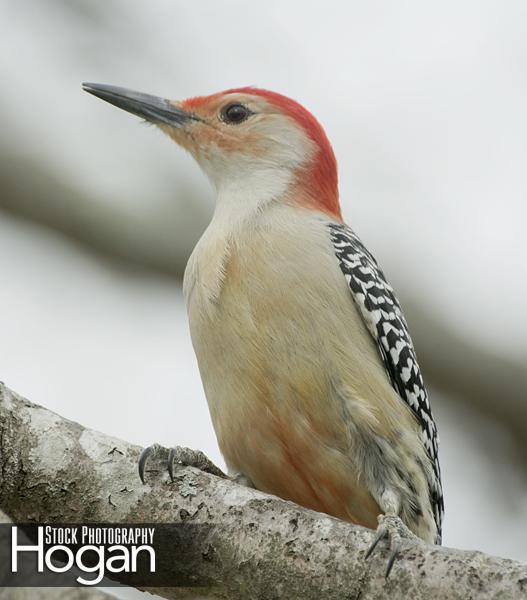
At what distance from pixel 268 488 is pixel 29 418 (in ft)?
6.25

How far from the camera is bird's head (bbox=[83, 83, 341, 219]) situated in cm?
679

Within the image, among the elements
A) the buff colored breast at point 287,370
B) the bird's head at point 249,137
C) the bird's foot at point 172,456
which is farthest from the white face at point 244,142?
the bird's foot at point 172,456

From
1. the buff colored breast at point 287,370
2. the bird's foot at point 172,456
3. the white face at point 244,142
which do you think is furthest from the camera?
the white face at point 244,142

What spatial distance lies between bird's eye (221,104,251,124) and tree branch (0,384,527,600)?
3.19m

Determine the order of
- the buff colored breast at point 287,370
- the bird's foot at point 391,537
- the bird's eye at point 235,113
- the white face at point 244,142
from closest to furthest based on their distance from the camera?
the bird's foot at point 391,537, the buff colored breast at point 287,370, the white face at point 244,142, the bird's eye at point 235,113

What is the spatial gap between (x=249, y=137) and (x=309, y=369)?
6.96ft

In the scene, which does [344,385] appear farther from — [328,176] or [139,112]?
[139,112]

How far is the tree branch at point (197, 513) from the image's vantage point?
4.11 metres

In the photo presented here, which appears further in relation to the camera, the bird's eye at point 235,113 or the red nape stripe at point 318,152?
the bird's eye at point 235,113

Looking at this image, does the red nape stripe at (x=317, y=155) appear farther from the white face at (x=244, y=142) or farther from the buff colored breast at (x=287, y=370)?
the buff colored breast at (x=287, y=370)

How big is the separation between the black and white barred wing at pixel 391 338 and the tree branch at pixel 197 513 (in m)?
1.77

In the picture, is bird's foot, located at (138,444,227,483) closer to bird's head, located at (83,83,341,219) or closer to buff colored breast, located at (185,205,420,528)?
buff colored breast, located at (185,205,420,528)

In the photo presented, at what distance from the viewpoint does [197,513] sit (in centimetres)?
437

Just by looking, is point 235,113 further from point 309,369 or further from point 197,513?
point 197,513
